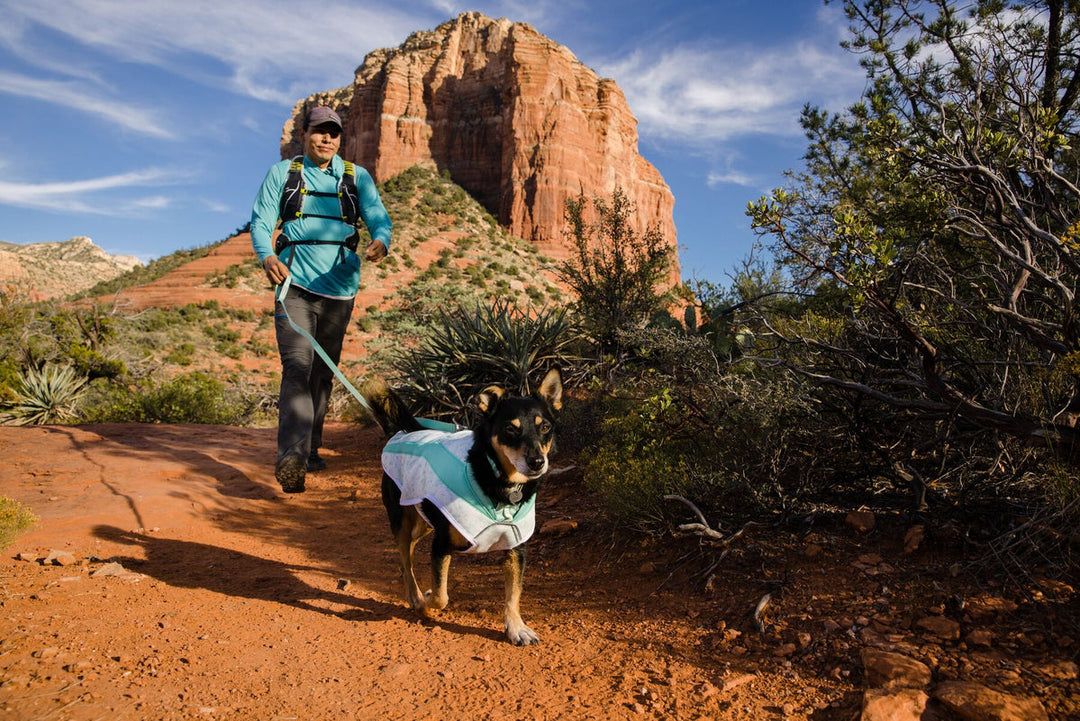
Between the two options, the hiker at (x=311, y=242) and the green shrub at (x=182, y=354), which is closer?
the hiker at (x=311, y=242)

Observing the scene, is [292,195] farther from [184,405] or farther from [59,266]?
[59,266]

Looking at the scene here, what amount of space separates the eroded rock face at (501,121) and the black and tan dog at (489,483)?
2300 inches

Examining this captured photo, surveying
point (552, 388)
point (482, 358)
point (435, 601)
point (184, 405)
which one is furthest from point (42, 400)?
point (552, 388)

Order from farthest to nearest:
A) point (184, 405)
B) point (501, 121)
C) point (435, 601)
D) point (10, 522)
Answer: point (501, 121), point (184, 405), point (10, 522), point (435, 601)

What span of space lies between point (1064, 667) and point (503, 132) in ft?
226

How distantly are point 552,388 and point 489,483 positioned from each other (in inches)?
26.2

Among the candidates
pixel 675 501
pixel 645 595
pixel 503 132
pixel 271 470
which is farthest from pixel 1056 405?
pixel 503 132

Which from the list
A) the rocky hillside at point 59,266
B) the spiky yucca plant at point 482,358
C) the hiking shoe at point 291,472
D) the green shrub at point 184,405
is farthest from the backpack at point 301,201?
the rocky hillside at point 59,266

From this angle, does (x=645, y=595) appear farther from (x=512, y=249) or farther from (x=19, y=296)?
(x=512, y=249)

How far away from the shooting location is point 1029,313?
4117mm

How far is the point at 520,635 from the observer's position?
323cm

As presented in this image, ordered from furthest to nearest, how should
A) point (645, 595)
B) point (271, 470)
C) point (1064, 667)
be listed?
point (271, 470) → point (645, 595) → point (1064, 667)

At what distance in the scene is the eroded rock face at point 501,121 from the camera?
63.8 metres

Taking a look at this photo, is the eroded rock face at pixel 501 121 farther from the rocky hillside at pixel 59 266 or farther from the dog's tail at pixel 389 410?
the dog's tail at pixel 389 410
